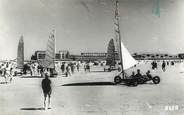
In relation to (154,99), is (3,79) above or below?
above

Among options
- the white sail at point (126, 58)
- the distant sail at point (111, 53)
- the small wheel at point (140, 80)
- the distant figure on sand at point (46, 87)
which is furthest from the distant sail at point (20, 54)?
the small wheel at point (140, 80)

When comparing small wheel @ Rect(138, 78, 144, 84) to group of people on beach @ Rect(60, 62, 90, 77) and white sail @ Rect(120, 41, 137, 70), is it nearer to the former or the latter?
white sail @ Rect(120, 41, 137, 70)

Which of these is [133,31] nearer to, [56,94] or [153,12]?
[153,12]

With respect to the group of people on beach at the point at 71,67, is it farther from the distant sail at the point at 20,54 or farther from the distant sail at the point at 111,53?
the distant sail at the point at 20,54

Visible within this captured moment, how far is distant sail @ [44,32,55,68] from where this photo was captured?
2.22 metres

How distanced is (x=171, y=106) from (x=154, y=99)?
135 mm

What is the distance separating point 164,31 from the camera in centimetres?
226

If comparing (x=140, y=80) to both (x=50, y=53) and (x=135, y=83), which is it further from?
(x=50, y=53)

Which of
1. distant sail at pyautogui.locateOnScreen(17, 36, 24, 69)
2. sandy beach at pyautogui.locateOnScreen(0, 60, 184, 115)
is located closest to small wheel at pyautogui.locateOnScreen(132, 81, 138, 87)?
sandy beach at pyautogui.locateOnScreen(0, 60, 184, 115)

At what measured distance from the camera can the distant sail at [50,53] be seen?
2.22 metres

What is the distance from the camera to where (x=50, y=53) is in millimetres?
2221

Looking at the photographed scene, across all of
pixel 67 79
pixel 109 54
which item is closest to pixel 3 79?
pixel 67 79

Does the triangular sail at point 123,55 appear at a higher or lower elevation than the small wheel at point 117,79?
higher

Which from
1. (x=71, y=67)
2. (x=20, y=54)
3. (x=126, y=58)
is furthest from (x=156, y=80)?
(x=20, y=54)
